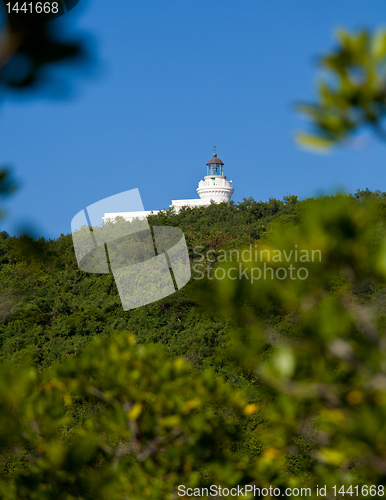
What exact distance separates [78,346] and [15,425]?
15050 mm

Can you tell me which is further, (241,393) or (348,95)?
(241,393)

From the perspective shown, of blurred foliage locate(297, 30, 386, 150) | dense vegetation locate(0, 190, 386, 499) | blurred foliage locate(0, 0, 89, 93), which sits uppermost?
blurred foliage locate(0, 0, 89, 93)

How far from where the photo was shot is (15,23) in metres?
1.32

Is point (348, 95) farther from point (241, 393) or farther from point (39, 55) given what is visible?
point (241, 393)

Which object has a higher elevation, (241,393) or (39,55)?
(39,55)

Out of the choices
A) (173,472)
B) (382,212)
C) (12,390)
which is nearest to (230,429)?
(173,472)

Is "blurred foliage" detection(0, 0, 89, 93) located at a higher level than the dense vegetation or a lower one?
higher

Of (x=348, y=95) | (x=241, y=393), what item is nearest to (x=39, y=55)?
(x=348, y=95)

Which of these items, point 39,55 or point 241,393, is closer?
point 39,55

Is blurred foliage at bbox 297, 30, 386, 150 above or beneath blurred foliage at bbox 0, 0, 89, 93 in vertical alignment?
beneath

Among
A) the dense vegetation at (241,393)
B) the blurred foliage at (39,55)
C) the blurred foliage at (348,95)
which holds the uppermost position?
the blurred foliage at (39,55)

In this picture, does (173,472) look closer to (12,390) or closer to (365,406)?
(12,390)

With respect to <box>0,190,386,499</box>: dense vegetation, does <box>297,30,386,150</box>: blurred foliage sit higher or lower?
higher

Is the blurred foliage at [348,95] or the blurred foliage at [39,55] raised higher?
the blurred foliage at [39,55]
